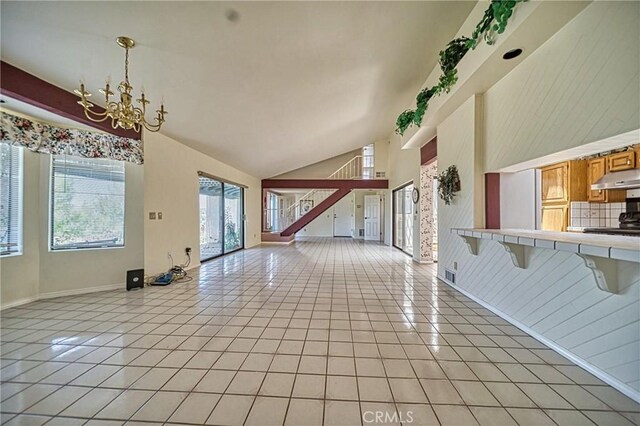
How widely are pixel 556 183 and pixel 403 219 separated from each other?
3836 millimetres

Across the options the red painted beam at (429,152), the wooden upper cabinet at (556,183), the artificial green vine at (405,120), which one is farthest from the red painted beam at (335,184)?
the wooden upper cabinet at (556,183)

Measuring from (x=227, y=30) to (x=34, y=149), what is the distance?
9.74 feet

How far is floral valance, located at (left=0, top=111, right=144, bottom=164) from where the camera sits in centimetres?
306

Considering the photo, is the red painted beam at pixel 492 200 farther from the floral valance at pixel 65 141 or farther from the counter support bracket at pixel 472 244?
the floral valance at pixel 65 141

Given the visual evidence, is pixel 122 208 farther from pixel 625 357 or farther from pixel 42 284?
pixel 625 357

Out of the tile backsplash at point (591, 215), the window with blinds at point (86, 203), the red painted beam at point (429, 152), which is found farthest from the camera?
the red painted beam at point (429, 152)

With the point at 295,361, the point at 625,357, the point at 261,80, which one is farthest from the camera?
the point at 261,80

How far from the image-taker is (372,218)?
11.3 m

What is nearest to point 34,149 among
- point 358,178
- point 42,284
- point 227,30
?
point 42,284

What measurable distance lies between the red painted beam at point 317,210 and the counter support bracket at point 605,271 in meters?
7.87

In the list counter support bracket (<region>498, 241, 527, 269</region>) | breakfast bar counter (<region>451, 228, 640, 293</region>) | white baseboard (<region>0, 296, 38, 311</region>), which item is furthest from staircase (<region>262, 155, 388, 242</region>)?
breakfast bar counter (<region>451, 228, 640, 293</region>)

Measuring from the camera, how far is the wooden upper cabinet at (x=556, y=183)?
4.30 m

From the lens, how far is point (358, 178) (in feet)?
31.3

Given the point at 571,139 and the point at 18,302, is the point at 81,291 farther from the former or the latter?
the point at 571,139
